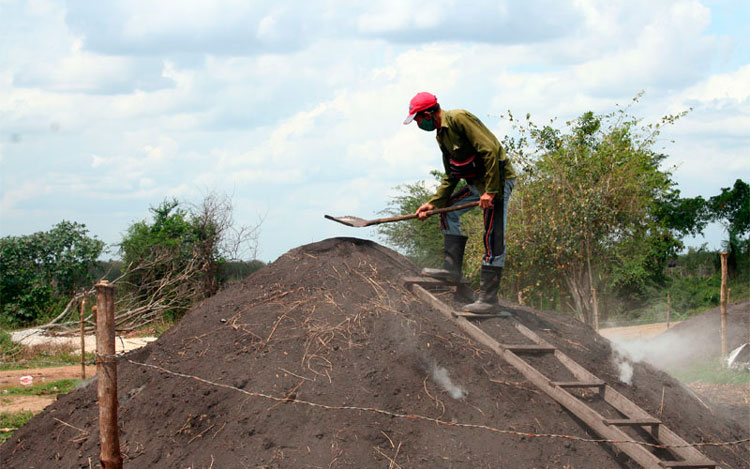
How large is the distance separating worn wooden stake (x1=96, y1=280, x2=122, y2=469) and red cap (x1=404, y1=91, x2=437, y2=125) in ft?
10.1

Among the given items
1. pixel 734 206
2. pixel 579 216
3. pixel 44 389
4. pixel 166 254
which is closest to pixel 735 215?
pixel 734 206

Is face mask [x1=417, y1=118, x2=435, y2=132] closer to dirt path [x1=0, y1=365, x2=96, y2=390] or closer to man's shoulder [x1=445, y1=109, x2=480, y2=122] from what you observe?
man's shoulder [x1=445, y1=109, x2=480, y2=122]

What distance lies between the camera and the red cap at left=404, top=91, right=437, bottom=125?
591cm

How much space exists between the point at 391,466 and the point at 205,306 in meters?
2.88

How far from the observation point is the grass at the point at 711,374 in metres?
10.9

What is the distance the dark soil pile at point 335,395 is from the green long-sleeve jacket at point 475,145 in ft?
4.11

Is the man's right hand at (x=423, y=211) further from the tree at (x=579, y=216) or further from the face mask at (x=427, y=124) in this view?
the tree at (x=579, y=216)

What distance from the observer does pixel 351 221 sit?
22.4 ft

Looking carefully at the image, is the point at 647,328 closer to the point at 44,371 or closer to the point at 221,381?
the point at 44,371

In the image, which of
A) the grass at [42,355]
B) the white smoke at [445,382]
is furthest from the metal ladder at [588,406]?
the grass at [42,355]

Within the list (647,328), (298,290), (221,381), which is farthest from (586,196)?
(221,381)

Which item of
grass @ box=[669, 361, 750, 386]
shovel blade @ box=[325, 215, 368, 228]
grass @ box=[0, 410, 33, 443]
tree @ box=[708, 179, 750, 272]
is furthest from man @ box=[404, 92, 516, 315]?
tree @ box=[708, 179, 750, 272]

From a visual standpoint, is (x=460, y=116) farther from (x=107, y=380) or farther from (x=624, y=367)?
(x=107, y=380)

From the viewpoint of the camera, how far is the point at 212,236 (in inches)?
672
